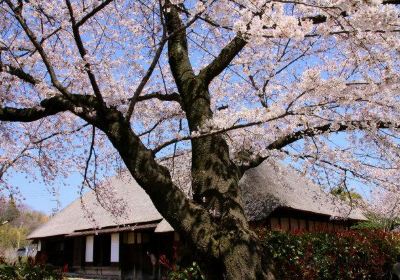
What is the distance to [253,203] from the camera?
1241cm

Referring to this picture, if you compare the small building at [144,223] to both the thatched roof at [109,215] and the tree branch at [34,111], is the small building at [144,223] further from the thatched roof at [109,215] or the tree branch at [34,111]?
the tree branch at [34,111]

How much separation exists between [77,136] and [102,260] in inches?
453

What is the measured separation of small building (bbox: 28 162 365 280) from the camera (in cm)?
1241

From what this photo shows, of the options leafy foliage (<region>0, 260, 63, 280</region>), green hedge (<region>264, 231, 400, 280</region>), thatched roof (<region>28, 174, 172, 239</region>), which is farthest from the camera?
thatched roof (<region>28, 174, 172, 239</region>)

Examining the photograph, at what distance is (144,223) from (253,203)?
5466mm

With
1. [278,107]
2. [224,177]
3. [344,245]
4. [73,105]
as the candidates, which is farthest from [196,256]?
[344,245]

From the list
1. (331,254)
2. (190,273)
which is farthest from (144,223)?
(190,273)

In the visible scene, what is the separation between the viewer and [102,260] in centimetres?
1936

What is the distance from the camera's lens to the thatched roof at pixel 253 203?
11938 millimetres

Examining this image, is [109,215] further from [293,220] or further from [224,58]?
[224,58]

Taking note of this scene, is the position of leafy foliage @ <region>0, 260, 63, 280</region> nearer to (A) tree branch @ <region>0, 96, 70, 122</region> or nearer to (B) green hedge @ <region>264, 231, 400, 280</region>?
(A) tree branch @ <region>0, 96, 70, 122</region>

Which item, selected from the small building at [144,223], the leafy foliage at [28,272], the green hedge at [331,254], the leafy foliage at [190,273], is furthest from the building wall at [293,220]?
the leafy foliage at [28,272]

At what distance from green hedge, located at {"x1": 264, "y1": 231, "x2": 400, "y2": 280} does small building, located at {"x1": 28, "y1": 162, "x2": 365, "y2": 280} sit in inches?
41.1

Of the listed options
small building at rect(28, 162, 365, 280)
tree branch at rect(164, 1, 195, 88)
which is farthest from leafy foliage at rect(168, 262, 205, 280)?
small building at rect(28, 162, 365, 280)
